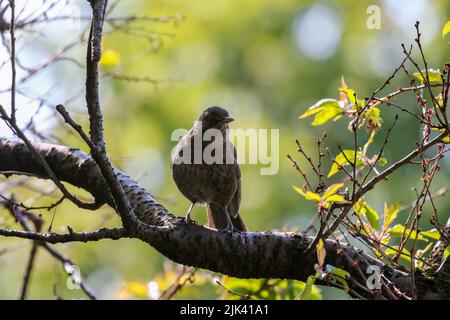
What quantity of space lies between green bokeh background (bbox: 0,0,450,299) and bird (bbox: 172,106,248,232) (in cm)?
471

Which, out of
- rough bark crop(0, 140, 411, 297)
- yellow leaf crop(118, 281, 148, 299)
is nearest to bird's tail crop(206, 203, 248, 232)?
yellow leaf crop(118, 281, 148, 299)

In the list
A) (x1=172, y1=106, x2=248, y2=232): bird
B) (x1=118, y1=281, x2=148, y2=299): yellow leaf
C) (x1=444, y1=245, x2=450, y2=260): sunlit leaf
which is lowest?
(x1=444, y1=245, x2=450, y2=260): sunlit leaf

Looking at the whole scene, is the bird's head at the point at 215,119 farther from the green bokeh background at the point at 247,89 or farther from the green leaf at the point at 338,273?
the green bokeh background at the point at 247,89

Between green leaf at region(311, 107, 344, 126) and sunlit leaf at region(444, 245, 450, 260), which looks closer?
sunlit leaf at region(444, 245, 450, 260)

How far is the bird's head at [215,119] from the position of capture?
5311 millimetres

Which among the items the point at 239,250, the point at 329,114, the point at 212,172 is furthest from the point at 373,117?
the point at 212,172

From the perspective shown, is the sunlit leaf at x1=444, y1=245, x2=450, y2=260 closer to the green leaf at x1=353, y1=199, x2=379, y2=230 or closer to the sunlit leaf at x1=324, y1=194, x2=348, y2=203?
the green leaf at x1=353, y1=199, x2=379, y2=230

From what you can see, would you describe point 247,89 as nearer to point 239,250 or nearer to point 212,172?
point 212,172

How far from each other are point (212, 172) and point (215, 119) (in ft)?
1.83

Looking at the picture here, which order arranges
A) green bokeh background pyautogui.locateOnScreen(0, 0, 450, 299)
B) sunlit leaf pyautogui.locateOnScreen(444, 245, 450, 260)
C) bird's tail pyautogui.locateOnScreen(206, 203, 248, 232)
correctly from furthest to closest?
green bokeh background pyautogui.locateOnScreen(0, 0, 450, 299) < bird's tail pyautogui.locateOnScreen(206, 203, 248, 232) < sunlit leaf pyautogui.locateOnScreen(444, 245, 450, 260)

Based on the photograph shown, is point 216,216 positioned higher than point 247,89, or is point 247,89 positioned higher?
point 247,89

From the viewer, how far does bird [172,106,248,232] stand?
4.95 m

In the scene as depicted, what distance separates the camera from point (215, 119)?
534 cm

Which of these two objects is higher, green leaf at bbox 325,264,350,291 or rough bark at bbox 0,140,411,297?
rough bark at bbox 0,140,411,297
